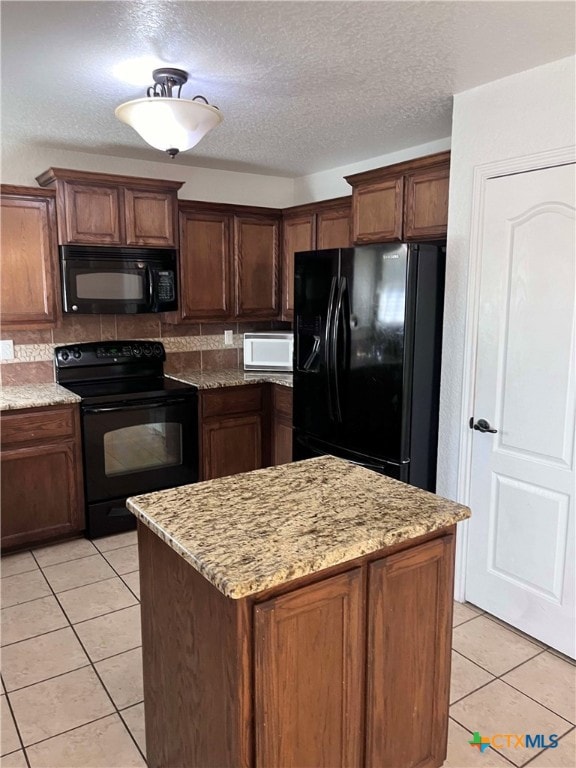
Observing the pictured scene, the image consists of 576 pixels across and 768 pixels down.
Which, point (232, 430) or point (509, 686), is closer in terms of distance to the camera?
point (509, 686)

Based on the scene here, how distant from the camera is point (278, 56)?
222cm

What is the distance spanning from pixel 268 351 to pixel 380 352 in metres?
1.64

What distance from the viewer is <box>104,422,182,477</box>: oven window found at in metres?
3.54

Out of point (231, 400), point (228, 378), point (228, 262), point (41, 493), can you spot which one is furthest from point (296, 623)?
point (228, 262)

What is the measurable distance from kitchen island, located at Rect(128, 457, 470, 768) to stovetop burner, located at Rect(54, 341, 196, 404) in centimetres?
198

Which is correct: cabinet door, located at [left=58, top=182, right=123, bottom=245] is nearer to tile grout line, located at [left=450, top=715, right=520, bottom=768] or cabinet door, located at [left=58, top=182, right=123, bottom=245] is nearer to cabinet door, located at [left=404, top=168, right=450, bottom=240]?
cabinet door, located at [left=404, top=168, right=450, bottom=240]

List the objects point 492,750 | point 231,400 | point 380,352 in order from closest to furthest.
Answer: point 492,750 < point 380,352 < point 231,400

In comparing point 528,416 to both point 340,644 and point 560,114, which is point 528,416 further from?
point 340,644

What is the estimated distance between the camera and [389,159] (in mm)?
3930

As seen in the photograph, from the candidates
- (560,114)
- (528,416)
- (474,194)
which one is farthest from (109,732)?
(560,114)

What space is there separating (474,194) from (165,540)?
6.81 feet

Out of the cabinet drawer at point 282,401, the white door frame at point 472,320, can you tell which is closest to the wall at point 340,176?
the white door frame at point 472,320

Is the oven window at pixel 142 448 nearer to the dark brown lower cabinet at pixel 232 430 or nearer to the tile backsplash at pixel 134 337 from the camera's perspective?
the dark brown lower cabinet at pixel 232 430

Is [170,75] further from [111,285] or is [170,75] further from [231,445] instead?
[231,445]
